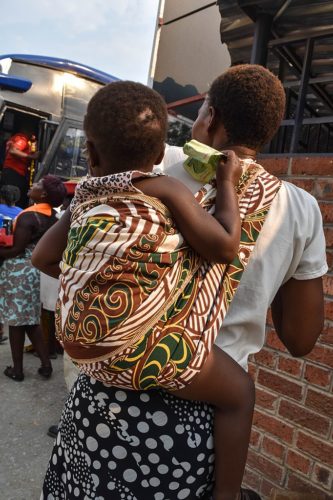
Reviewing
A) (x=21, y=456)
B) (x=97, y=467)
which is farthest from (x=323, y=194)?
Result: (x=21, y=456)

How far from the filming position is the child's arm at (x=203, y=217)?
3.11ft

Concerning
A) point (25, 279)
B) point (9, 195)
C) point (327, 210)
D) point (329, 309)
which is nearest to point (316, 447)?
point (329, 309)

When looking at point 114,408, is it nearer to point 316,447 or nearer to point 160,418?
point 160,418

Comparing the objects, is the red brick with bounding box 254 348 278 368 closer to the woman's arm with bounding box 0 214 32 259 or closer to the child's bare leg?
the child's bare leg

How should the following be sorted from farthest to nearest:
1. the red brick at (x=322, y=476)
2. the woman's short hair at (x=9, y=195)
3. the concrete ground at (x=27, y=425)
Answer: the woman's short hair at (x=9, y=195) → the concrete ground at (x=27, y=425) → the red brick at (x=322, y=476)

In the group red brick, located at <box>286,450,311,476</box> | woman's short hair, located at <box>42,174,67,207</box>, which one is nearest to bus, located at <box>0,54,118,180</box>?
woman's short hair, located at <box>42,174,67,207</box>

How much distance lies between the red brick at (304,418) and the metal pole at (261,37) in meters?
1.88

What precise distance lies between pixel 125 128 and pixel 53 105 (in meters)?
7.45

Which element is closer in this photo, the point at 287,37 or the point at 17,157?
the point at 287,37

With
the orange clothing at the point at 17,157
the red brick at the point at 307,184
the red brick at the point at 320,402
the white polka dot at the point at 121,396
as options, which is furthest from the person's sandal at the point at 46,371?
the orange clothing at the point at 17,157

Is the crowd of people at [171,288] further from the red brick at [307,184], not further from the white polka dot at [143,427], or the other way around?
the red brick at [307,184]

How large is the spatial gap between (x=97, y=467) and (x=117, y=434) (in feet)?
0.37

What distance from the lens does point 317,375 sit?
2064 mm

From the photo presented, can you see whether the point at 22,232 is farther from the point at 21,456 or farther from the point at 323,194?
the point at 323,194
